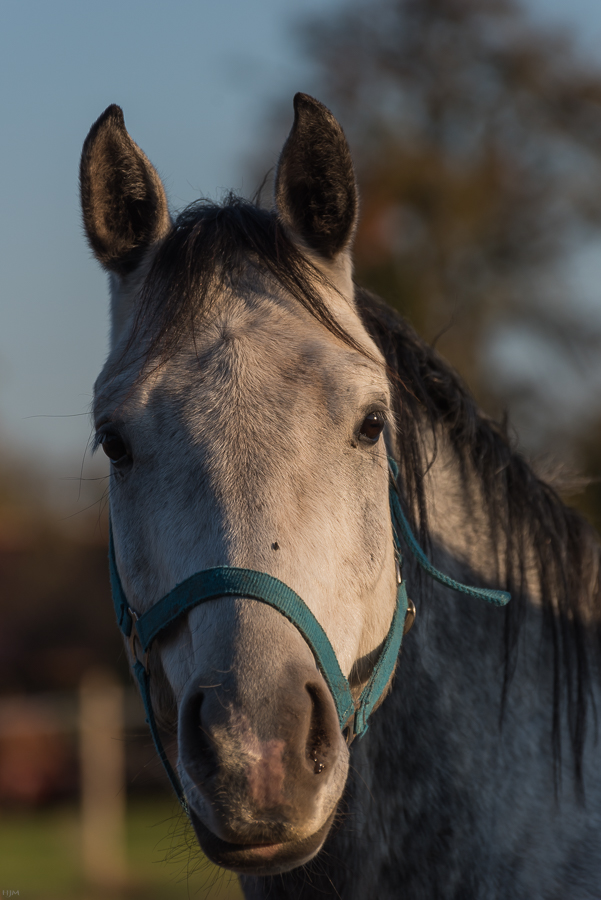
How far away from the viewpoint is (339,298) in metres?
2.36

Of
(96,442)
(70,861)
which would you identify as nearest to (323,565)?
(96,442)

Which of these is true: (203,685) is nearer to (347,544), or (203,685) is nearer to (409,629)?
(347,544)

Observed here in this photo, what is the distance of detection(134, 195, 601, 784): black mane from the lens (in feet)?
7.23

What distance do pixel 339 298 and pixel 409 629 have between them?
0.97m

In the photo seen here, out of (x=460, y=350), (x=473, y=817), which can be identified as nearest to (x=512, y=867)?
(x=473, y=817)

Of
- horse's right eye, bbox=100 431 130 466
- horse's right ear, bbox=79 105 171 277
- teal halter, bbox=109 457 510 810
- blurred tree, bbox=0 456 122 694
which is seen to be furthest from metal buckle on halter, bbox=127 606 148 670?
blurred tree, bbox=0 456 122 694

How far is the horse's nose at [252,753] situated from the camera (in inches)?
61.0

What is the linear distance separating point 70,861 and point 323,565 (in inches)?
409

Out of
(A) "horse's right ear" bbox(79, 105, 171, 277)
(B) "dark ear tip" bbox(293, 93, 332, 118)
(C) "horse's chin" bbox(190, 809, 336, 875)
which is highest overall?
(B) "dark ear tip" bbox(293, 93, 332, 118)

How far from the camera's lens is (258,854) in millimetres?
1588

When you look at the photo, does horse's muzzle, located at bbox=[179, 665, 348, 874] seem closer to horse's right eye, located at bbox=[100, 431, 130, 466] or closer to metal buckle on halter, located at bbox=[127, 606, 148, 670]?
metal buckle on halter, located at bbox=[127, 606, 148, 670]

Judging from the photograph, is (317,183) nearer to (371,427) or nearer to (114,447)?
(371,427)

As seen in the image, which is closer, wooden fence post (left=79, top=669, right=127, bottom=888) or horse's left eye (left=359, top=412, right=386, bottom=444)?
horse's left eye (left=359, top=412, right=386, bottom=444)

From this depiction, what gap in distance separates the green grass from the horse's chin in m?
6.37
